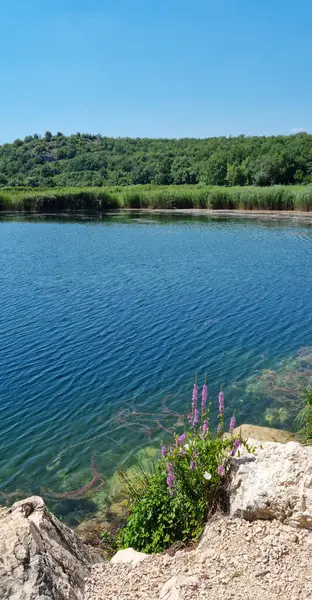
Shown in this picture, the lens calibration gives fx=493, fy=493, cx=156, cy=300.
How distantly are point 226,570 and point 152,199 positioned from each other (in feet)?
181

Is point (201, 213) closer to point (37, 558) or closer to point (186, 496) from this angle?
point (186, 496)

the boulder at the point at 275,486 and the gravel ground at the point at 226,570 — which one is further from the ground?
the boulder at the point at 275,486

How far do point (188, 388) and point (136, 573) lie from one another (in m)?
6.52

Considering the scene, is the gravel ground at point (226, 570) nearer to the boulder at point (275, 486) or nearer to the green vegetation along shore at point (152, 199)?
the boulder at point (275, 486)

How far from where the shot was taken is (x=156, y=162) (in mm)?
93062

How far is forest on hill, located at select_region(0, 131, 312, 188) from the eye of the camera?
241 ft

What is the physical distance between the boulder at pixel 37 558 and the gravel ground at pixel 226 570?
0.26m

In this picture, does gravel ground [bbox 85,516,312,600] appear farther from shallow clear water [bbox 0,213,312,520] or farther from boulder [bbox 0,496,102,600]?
shallow clear water [bbox 0,213,312,520]

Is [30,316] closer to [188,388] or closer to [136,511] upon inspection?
[188,388]

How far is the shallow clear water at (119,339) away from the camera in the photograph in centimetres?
916

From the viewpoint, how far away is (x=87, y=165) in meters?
106

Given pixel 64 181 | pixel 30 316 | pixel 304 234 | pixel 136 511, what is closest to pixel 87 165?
pixel 64 181

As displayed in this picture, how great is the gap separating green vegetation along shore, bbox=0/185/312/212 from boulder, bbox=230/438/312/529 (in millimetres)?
46575

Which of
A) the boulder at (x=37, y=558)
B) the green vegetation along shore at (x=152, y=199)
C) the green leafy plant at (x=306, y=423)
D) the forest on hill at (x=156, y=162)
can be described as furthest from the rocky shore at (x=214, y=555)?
the forest on hill at (x=156, y=162)
